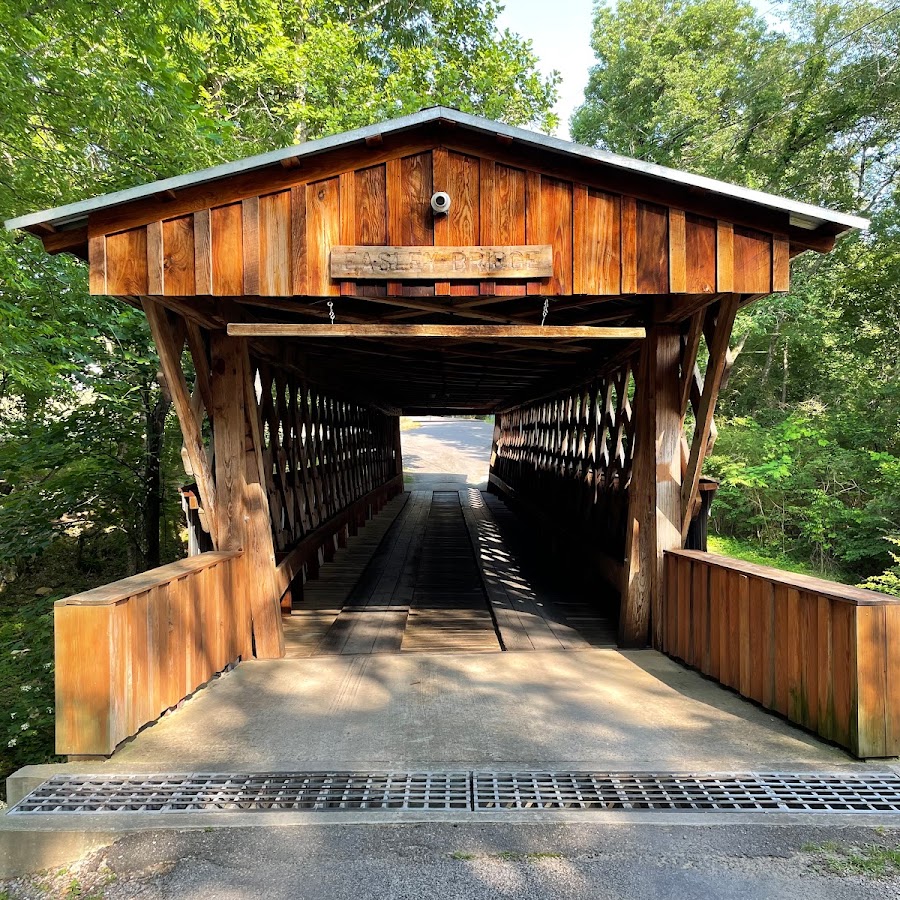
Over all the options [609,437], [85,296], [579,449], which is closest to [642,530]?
[609,437]

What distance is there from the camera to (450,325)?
400cm

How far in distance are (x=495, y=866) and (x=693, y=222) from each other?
363 centimetres

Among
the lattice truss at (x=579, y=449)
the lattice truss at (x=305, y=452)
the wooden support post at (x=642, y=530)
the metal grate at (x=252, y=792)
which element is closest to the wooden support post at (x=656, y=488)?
the wooden support post at (x=642, y=530)

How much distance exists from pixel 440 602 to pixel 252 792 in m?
4.00

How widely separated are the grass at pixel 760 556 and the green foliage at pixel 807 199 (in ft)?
0.55

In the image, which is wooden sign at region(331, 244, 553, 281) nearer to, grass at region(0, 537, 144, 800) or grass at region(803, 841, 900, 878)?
grass at region(803, 841, 900, 878)

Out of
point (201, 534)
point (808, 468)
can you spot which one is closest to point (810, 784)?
point (201, 534)

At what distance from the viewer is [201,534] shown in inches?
193

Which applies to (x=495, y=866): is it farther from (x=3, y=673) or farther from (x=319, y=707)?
(x=3, y=673)

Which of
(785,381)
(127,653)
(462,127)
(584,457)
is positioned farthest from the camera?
(785,381)

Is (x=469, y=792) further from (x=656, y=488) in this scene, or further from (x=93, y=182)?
(x=93, y=182)

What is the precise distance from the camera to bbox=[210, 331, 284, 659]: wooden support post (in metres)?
4.54

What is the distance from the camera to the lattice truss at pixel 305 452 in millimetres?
5883

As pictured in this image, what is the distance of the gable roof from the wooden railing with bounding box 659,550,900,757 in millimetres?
2103
